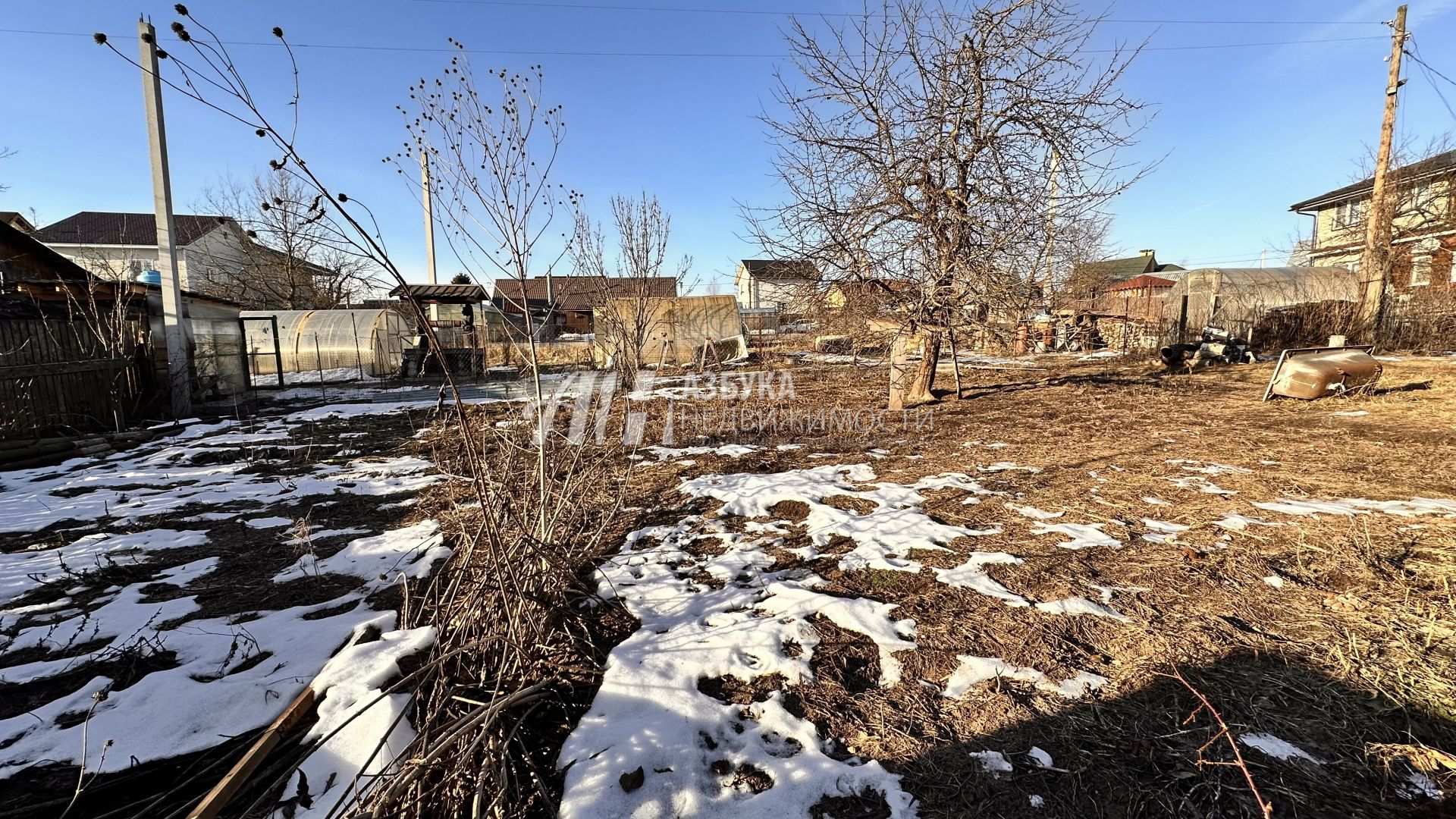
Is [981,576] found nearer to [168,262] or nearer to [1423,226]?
[168,262]

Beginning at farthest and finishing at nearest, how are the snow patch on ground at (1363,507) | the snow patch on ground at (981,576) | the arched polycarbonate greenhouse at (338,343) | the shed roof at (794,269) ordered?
the arched polycarbonate greenhouse at (338,343), the shed roof at (794,269), the snow patch on ground at (1363,507), the snow patch on ground at (981,576)

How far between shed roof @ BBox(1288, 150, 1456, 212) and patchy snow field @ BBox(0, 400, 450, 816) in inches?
958

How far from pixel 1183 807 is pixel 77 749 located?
3.86 meters

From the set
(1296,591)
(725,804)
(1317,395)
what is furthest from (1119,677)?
(1317,395)

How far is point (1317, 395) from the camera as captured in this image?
758cm

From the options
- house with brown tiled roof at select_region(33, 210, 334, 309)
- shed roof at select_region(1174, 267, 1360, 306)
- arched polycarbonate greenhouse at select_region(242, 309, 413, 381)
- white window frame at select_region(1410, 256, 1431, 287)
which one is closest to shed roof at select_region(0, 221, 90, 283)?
arched polycarbonate greenhouse at select_region(242, 309, 413, 381)

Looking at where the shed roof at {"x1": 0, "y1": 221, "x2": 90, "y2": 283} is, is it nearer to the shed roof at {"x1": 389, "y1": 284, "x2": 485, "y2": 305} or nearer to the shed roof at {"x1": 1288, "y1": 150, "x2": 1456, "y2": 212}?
the shed roof at {"x1": 389, "y1": 284, "x2": 485, "y2": 305}

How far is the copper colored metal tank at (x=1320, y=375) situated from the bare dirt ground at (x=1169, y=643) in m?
2.42

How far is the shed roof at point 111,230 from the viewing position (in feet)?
88.5

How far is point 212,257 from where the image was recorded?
86.5ft

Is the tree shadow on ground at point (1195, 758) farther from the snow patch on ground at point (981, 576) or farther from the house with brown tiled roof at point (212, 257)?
the house with brown tiled roof at point (212, 257)
